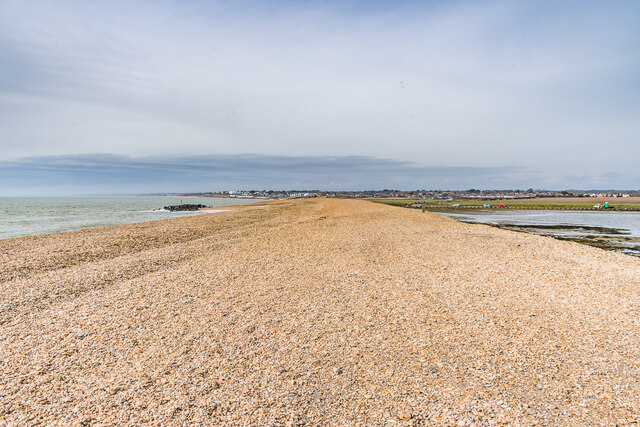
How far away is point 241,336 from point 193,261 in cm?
634

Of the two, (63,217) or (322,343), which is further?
(63,217)

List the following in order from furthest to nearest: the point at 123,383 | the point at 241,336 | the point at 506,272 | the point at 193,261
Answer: the point at 193,261 < the point at 506,272 < the point at 241,336 < the point at 123,383

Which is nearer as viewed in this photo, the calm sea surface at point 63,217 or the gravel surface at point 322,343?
the gravel surface at point 322,343

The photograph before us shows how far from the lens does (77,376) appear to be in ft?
13.0

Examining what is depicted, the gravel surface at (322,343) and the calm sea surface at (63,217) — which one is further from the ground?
the gravel surface at (322,343)

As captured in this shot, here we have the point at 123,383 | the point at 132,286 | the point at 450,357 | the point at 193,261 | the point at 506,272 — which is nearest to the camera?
the point at 123,383

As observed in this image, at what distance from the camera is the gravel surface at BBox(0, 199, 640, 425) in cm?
339

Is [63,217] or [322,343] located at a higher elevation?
[322,343]

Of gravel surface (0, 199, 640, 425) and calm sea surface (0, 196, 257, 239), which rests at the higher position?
gravel surface (0, 199, 640, 425)

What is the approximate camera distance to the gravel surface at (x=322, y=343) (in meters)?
3.39

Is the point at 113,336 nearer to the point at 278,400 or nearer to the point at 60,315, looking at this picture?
the point at 60,315

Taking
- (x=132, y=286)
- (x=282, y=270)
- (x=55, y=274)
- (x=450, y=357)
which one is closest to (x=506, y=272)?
(x=450, y=357)

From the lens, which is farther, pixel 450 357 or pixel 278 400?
pixel 450 357

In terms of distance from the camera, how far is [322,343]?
4.80 metres
